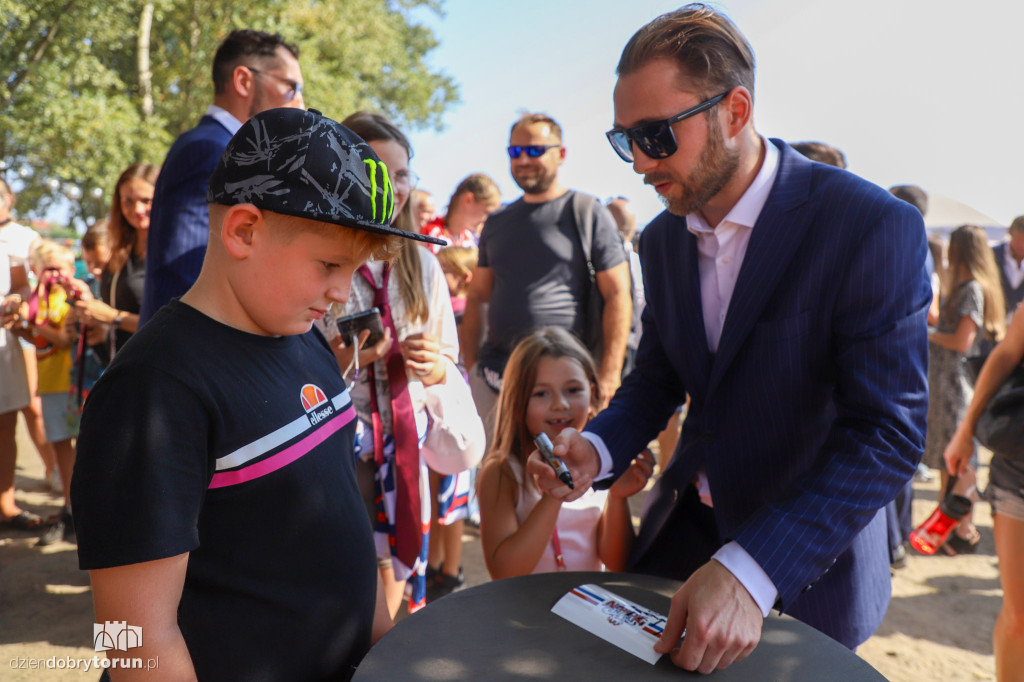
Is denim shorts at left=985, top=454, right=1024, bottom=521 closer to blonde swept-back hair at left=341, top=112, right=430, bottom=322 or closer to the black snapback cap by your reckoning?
blonde swept-back hair at left=341, top=112, right=430, bottom=322

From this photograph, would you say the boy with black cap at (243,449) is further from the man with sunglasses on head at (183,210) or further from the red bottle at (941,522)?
the red bottle at (941,522)

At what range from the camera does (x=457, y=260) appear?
19.0 ft

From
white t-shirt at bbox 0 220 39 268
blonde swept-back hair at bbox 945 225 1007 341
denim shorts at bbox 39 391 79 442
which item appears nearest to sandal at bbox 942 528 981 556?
blonde swept-back hair at bbox 945 225 1007 341

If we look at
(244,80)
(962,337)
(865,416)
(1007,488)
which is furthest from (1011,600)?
(244,80)

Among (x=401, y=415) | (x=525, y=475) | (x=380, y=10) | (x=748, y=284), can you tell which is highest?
(x=380, y=10)

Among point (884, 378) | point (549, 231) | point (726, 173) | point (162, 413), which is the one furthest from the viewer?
point (549, 231)

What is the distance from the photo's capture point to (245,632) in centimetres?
123

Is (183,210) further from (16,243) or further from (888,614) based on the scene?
(888,614)

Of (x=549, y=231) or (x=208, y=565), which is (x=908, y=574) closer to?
(x=549, y=231)

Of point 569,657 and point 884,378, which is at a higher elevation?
point 884,378

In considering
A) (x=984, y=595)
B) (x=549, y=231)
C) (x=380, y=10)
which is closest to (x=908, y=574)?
(x=984, y=595)

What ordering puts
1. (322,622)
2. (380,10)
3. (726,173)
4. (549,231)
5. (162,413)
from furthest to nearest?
(380,10)
(549,231)
(726,173)
(322,622)
(162,413)

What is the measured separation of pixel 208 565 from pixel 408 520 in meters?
1.60

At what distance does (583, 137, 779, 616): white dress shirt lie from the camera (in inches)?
72.3
